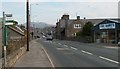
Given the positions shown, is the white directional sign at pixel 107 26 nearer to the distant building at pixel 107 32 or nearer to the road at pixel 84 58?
the distant building at pixel 107 32

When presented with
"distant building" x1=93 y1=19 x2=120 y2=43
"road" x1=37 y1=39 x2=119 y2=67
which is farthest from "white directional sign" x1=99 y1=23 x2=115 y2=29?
"road" x1=37 y1=39 x2=119 y2=67

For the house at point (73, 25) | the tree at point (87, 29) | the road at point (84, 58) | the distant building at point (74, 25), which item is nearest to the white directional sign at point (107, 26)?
the tree at point (87, 29)

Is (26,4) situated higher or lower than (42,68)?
higher

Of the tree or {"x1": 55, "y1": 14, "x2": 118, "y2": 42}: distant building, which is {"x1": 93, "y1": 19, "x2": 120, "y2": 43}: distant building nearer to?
the tree

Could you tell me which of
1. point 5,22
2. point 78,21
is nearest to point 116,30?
point 5,22

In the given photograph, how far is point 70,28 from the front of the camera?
122 m

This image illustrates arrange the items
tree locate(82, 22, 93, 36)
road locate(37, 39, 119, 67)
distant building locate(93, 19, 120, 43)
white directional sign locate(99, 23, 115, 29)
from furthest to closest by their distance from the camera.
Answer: tree locate(82, 22, 93, 36) < white directional sign locate(99, 23, 115, 29) < distant building locate(93, 19, 120, 43) < road locate(37, 39, 119, 67)

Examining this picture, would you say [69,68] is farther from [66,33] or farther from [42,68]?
[66,33]

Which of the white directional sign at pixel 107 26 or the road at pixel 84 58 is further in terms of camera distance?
the white directional sign at pixel 107 26

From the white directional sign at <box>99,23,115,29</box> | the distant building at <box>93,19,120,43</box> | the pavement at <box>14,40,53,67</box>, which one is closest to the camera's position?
the pavement at <box>14,40,53,67</box>

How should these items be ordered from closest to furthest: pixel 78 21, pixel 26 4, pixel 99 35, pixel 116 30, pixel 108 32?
pixel 26 4 < pixel 116 30 < pixel 108 32 < pixel 99 35 < pixel 78 21

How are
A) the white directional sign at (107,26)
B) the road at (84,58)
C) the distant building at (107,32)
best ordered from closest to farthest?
the road at (84,58) → the distant building at (107,32) → the white directional sign at (107,26)

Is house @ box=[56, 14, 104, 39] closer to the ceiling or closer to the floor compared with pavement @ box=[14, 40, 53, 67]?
closer to the ceiling

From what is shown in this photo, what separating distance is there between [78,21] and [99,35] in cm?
4997
